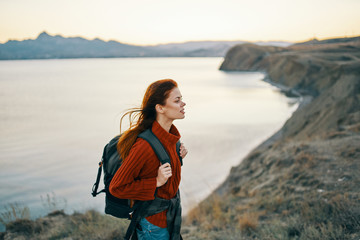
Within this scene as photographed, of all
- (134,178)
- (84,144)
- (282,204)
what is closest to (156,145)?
(134,178)

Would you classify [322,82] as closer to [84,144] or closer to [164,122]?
[84,144]

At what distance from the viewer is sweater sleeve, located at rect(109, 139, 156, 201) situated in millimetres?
1853

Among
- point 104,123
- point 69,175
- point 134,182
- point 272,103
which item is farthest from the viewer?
point 272,103

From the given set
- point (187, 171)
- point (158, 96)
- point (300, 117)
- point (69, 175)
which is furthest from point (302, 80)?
point (158, 96)

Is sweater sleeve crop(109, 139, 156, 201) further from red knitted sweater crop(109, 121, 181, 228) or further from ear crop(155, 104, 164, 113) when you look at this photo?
ear crop(155, 104, 164, 113)

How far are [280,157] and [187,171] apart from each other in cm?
432

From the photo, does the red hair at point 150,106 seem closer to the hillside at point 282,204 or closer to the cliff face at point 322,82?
the hillside at point 282,204

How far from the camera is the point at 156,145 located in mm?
1931

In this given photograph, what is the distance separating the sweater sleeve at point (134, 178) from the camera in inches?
72.9

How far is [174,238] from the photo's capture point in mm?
2139

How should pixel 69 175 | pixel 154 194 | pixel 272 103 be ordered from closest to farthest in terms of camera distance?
pixel 154 194 < pixel 69 175 < pixel 272 103

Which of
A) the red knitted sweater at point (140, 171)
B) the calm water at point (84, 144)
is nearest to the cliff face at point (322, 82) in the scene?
the calm water at point (84, 144)

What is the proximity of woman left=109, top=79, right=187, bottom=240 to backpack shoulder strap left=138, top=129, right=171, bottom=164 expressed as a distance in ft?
0.09

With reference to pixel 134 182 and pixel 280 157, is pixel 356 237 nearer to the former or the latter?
pixel 134 182
